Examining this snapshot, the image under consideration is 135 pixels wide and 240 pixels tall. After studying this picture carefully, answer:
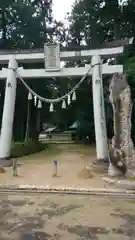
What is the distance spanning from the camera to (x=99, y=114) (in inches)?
476

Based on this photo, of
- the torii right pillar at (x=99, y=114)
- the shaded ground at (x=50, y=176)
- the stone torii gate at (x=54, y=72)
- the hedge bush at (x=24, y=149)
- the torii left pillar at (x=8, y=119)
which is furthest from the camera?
the hedge bush at (x=24, y=149)

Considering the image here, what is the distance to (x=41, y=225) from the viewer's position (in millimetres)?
5035

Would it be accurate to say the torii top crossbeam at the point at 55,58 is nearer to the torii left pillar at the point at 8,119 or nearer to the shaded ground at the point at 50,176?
the torii left pillar at the point at 8,119

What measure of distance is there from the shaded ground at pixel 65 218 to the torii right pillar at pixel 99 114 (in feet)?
15.6

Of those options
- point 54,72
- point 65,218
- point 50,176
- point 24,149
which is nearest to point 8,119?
point 54,72

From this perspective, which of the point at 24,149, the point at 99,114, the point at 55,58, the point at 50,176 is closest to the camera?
the point at 50,176

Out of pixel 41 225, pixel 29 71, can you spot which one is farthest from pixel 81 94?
pixel 41 225

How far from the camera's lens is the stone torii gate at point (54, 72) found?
12.2m

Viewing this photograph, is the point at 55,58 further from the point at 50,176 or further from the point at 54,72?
the point at 50,176

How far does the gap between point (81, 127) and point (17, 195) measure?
1619cm

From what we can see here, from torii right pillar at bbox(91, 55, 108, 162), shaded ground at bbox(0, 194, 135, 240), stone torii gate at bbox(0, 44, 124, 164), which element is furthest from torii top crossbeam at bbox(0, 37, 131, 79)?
shaded ground at bbox(0, 194, 135, 240)

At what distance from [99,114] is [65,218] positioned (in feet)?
23.2

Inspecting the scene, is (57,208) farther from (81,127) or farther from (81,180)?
(81,127)

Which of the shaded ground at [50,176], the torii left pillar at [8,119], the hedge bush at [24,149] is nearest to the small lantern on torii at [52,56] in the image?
the torii left pillar at [8,119]
